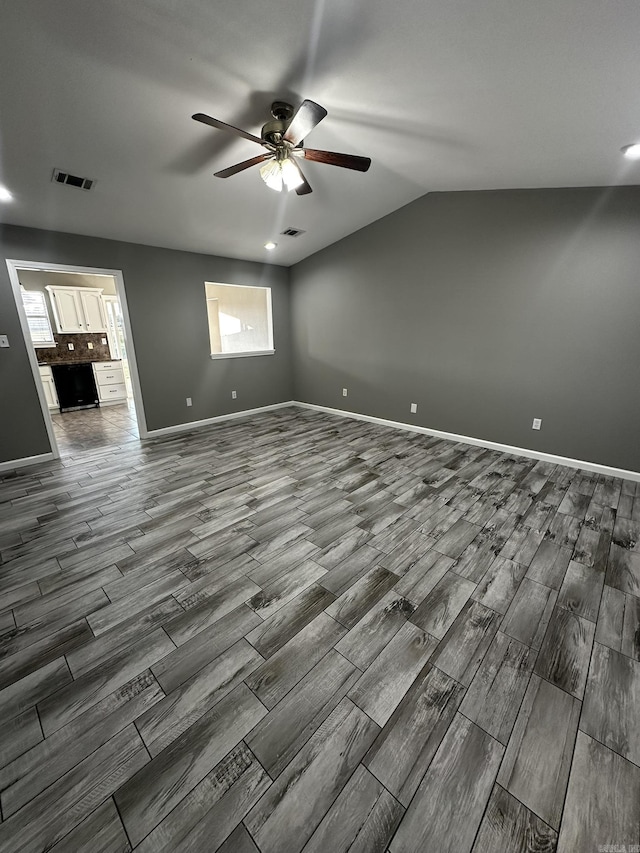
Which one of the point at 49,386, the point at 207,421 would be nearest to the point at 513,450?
the point at 207,421

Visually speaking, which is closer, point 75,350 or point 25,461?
point 25,461

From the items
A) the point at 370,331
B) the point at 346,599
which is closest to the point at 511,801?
the point at 346,599

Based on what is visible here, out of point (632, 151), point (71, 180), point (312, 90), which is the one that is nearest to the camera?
point (312, 90)

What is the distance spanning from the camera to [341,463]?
3703mm

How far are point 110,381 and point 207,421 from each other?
2.97 m

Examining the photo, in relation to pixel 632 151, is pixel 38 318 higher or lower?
lower

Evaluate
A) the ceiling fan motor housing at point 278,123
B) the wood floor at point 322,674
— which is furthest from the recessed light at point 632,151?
the wood floor at point 322,674

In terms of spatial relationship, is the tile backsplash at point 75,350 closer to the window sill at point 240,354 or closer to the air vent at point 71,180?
the window sill at point 240,354

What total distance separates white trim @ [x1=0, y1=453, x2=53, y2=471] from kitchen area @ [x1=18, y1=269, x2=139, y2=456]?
1351 mm

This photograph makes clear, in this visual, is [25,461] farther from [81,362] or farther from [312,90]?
[312,90]

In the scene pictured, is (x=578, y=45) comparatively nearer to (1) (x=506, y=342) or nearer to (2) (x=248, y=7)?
(2) (x=248, y=7)

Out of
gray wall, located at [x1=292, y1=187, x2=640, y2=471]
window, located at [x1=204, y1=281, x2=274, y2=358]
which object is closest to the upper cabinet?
window, located at [x1=204, y1=281, x2=274, y2=358]

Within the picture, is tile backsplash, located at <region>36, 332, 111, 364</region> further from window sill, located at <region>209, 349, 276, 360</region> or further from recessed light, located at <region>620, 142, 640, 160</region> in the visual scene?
recessed light, located at <region>620, 142, 640, 160</region>

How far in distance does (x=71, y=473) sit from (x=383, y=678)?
3.69 meters
